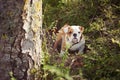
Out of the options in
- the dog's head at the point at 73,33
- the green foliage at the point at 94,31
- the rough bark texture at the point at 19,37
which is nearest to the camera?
the rough bark texture at the point at 19,37

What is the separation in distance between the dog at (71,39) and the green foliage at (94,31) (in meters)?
0.11

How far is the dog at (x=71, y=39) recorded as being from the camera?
5328 millimetres

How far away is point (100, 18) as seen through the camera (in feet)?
18.2

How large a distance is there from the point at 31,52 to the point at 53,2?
2509mm

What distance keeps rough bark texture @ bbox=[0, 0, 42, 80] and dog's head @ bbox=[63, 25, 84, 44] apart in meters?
0.95

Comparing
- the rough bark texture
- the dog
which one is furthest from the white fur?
the rough bark texture

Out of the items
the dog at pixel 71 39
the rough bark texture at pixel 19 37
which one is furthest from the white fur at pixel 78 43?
the rough bark texture at pixel 19 37

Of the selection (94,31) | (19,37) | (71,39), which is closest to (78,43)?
Result: (71,39)

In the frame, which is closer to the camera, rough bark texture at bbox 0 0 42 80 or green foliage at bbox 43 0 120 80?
rough bark texture at bbox 0 0 42 80

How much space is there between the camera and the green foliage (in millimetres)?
4594

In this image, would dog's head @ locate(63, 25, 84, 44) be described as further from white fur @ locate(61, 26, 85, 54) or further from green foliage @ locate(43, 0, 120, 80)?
green foliage @ locate(43, 0, 120, 80)

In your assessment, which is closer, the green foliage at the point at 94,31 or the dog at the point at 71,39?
the green foliage at the point at 94,31

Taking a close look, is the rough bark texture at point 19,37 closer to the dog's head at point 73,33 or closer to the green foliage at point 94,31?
the green foliage at point 94,31

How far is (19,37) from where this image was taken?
4316 mm
